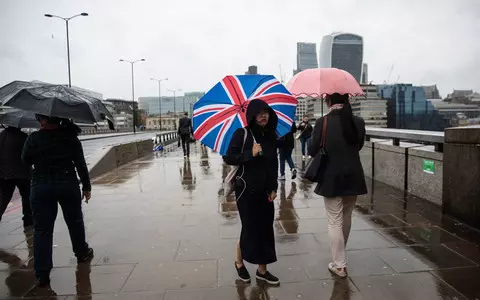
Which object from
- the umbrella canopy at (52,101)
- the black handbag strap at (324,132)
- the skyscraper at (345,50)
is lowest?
the black handbag strap at (324,132)

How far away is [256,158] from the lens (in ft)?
10.8

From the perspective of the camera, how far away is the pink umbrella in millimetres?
4484

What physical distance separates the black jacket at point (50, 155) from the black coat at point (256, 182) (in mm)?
1830

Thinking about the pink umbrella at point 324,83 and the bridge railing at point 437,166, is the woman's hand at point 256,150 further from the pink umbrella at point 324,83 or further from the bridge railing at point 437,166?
the bridge railing at point 437,166

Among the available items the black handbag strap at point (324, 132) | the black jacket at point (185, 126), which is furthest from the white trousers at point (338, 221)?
the black jacket at point (185, 126)

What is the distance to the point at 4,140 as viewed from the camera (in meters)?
5.33

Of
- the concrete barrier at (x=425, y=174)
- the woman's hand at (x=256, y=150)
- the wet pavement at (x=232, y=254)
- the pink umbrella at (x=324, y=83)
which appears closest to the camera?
the woman's hand at (x=256, y=150)

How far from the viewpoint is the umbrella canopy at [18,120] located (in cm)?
485

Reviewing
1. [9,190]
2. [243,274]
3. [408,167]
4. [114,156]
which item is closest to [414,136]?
[408,167]

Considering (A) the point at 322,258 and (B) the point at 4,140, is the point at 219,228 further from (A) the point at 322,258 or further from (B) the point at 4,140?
(B) the point at 4,140

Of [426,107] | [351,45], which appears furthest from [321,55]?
[426,107]

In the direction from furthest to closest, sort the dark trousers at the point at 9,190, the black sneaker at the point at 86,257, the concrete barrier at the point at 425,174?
the concrete barrier at the point at 425,174, the dark trousers at the point at 9,190, the black sneaker at the point at 86,257

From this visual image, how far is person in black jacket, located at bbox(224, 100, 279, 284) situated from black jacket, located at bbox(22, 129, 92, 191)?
183cm

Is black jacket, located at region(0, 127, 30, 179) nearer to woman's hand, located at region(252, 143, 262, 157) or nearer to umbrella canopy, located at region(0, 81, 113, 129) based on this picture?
umbrella canopy, located at region(0, 81, 113, 129)
